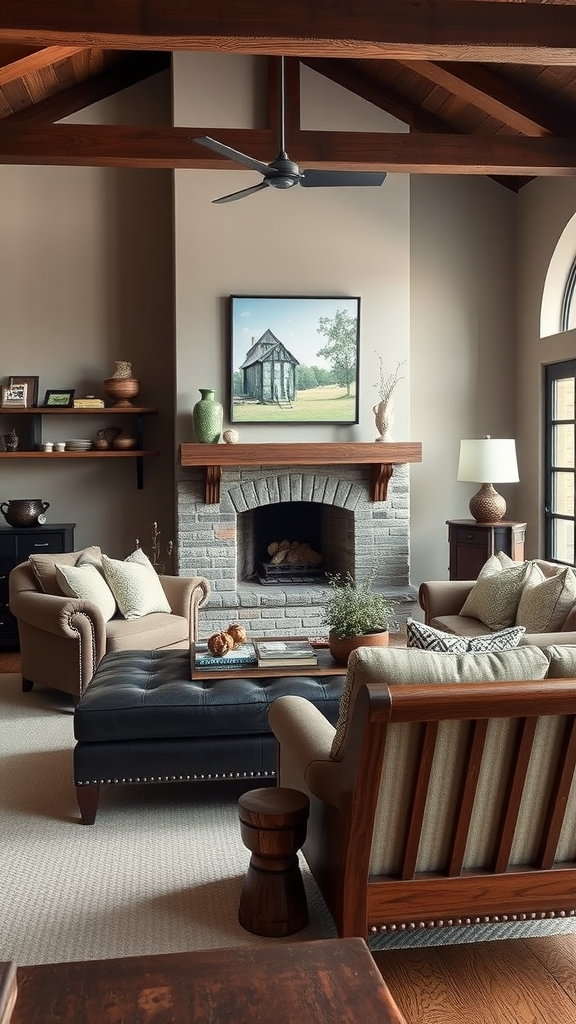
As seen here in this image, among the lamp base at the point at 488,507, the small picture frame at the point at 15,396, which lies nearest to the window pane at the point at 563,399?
the lamp base at the point at 488,507

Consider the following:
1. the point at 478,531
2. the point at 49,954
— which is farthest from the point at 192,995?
the point at 478,531

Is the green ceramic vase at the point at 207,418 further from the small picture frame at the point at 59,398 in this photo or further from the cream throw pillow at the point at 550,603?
the cream throw pillow at the point at 550,603

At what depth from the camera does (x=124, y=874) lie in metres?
3.15

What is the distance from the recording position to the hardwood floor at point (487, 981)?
91.7 inches

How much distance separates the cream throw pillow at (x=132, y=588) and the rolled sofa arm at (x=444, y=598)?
1.58 m

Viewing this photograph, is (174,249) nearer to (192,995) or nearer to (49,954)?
(49,954)

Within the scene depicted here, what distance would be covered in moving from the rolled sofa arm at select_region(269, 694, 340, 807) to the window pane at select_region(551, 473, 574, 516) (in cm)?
419

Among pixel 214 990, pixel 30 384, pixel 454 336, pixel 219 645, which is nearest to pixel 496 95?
pixel 454 336

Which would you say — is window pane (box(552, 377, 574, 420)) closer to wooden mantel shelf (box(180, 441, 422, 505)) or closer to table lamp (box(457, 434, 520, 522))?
table lamp (box(457, 434, 520, 522))

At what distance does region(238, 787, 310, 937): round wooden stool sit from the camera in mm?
2629

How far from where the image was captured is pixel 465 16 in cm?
393

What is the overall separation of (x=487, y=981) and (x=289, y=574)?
4.93 meters

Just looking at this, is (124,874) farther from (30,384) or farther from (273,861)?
(30,384)

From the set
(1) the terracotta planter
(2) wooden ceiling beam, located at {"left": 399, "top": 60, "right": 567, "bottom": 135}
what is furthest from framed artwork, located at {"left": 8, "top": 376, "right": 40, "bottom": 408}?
(1) the terracotta planter
